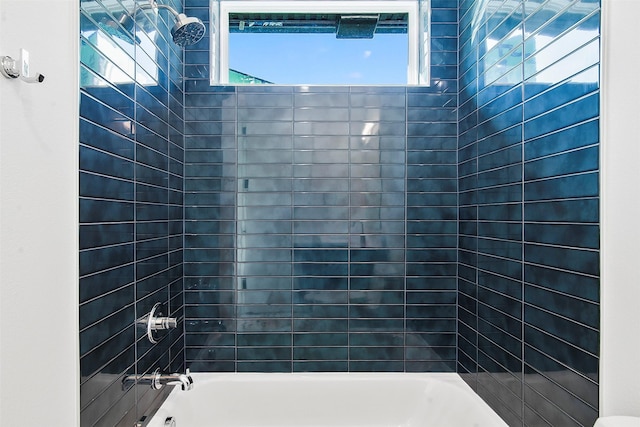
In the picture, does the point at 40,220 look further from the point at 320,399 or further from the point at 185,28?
the point at 320,399

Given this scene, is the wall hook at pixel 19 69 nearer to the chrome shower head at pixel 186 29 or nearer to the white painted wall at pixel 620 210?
the chrome shower head at pixel 186 29

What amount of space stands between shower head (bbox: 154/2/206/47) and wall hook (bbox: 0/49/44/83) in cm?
87

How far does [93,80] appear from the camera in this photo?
1243mm

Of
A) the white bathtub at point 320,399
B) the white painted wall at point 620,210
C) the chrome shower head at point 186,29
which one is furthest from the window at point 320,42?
the white bathtub at point 320,399

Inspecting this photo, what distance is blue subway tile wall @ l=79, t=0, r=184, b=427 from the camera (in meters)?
1.23

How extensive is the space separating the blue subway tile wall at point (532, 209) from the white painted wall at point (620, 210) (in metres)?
0.03

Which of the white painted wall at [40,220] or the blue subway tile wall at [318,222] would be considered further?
the blue subway tile wall at [318,222]

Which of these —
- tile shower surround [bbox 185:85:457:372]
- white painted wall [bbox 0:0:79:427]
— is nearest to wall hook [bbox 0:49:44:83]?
Result: white painted wall [bbox 0:0:79:427]

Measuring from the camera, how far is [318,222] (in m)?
2.26

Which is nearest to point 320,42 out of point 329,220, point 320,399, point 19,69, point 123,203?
point 329,220

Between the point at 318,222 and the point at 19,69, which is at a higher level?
the point at 19,69

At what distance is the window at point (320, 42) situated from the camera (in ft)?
7.74

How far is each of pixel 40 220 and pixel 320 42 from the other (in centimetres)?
189

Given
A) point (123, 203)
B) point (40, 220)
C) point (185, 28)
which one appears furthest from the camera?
point (185, 28)
